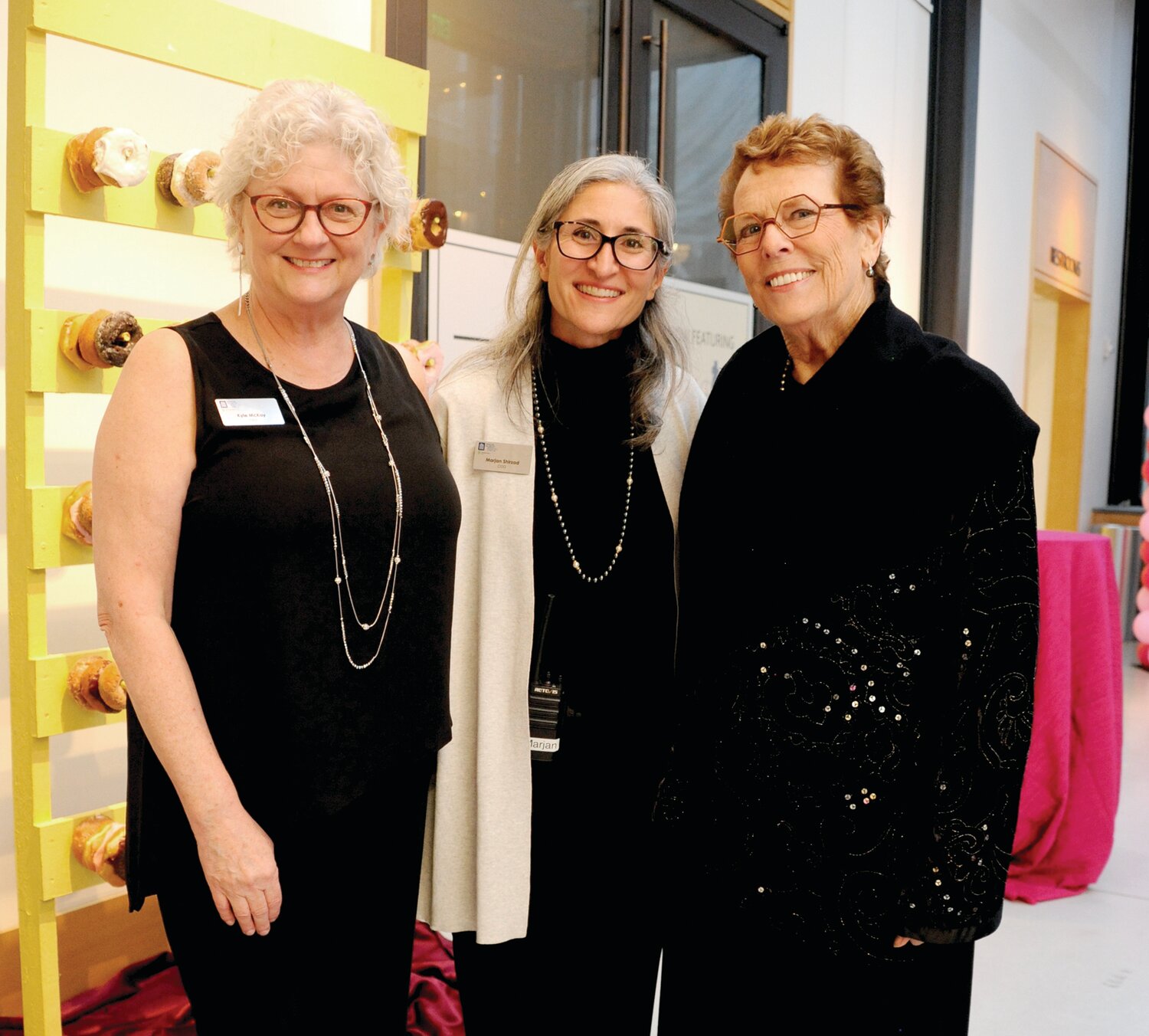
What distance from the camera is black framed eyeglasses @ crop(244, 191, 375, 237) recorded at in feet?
4.77

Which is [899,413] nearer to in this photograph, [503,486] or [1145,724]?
[503,486]

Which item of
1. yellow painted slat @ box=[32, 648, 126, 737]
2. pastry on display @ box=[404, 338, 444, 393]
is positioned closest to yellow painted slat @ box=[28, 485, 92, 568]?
yellow painted slat @ box=[32, 648, 126, 737]

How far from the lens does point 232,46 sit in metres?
2.26

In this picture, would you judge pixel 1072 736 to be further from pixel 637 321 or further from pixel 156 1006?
pixel 156 1006

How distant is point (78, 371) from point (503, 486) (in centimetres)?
92

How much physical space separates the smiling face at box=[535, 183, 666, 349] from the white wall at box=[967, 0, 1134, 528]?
6.13m

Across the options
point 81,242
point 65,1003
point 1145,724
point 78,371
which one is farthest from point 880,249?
point 1145,724

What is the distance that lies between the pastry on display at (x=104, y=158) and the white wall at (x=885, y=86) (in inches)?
164

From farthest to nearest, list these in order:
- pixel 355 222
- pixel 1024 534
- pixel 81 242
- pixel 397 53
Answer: pixel 397 53, pixel 81 242, pixel 355 222, pixel 1024 534

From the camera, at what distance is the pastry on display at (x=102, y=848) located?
208 centimetres

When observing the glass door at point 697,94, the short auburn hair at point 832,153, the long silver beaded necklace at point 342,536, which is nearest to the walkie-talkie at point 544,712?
the long silver beaded necklace at point 342,536

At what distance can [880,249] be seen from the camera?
1.60 metres

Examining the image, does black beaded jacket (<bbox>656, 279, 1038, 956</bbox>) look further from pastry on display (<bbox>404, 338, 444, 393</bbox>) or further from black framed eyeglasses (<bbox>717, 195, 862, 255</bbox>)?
pastry on display (<bbox>404, 338, 444, 393</bbox>)

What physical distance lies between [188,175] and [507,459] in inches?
37.4
